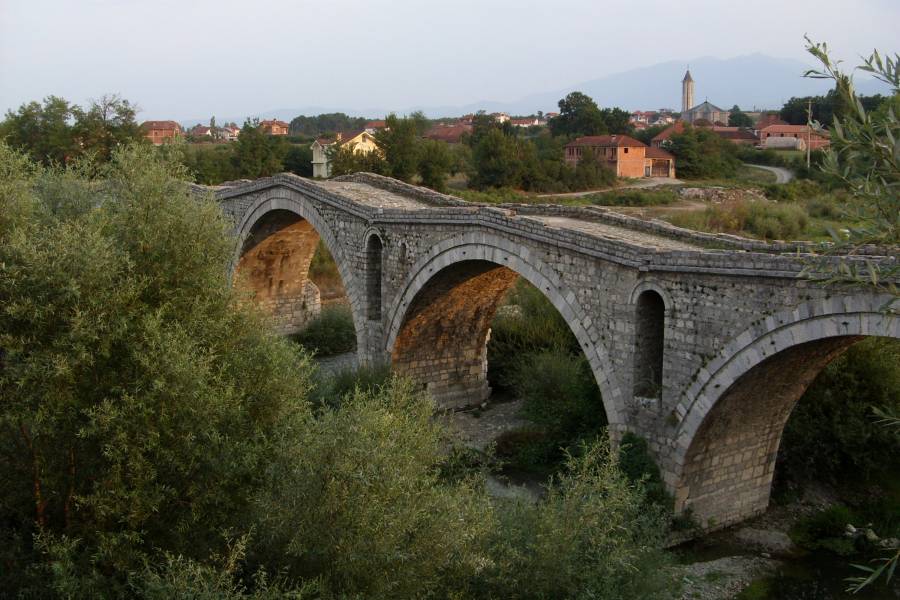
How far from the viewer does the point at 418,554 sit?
703 cm

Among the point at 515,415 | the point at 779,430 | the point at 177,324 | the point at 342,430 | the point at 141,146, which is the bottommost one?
the point at 515,415

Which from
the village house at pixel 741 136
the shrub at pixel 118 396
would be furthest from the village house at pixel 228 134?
the shrub at pixel 118 396

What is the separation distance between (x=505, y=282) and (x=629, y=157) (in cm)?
3148

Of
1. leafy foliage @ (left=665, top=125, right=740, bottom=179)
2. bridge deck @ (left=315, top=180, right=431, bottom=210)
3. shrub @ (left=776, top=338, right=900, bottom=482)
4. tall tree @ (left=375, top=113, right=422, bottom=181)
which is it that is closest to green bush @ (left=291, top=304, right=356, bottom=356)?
bridge deck @ (left=315, top=180, right=431, bottom=210)

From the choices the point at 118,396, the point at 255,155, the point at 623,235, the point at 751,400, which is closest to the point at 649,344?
the point at 751,400

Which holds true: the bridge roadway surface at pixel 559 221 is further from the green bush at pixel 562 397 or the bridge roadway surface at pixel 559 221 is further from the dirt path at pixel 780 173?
the dirt path at pixel 780 173

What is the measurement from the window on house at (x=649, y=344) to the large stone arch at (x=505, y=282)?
38 cm

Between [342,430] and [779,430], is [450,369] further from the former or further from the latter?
[342,430]

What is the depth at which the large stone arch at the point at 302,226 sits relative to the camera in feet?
57.9

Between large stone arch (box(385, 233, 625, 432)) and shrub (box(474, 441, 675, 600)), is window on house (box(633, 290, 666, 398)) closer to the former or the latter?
large stone arch (box(385, 233, 625, 432))

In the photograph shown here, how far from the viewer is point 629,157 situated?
1807 inches

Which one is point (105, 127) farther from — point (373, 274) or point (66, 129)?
point (373, 274)

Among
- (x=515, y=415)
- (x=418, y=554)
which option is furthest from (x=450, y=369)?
(x=418, y=554)

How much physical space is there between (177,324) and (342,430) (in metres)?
1.80
